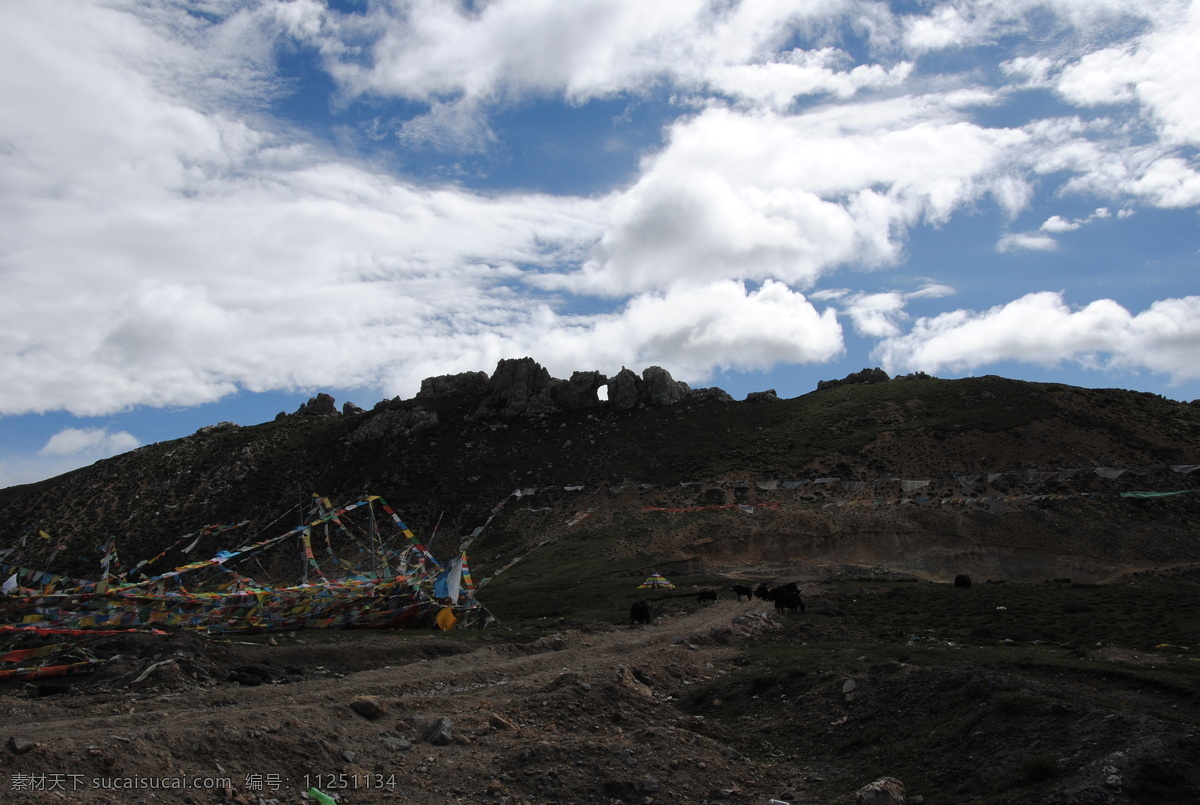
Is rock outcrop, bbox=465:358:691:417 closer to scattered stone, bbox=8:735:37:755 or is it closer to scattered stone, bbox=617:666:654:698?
scattered stone, bbox=617:666:654:698

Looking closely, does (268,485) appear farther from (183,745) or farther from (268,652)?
(183,745)

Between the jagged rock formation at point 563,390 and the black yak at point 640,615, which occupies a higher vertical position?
the jagged rock formation at point 563,390

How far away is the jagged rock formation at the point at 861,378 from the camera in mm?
98062

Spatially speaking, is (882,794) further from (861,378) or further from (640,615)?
(861,378)

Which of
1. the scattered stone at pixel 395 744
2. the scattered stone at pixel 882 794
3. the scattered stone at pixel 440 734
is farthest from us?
the scattered stone at pixel 440 734

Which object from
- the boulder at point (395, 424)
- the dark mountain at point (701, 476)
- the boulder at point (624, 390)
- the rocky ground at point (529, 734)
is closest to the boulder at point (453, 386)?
the dark mountain at point (701, 476)

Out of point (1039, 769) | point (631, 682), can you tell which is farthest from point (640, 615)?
point (1039, 769)

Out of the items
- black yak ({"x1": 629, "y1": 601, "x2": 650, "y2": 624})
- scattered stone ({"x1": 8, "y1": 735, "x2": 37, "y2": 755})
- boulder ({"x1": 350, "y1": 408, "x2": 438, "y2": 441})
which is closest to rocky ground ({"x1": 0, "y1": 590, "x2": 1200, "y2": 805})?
scattered stone ({"x1": 8, "y1": 735, "x2": 37, "y2": 755})

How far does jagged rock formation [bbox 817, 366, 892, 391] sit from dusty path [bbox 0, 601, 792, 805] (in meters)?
87.0

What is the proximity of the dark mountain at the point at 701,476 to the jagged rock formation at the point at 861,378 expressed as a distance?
Answer: 11.4 inches

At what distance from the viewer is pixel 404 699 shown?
13.3 metres

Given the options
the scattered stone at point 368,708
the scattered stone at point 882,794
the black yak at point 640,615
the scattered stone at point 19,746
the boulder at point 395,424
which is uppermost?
the boulder at point 395,424

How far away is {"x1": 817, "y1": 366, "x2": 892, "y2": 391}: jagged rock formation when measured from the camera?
322 ft

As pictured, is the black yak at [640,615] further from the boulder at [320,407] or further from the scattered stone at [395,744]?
the boulder at [320,407]
